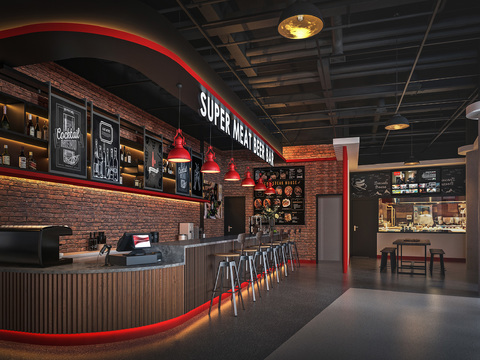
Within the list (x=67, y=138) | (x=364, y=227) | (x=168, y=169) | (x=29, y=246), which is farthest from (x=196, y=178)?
(x=364, y=227)

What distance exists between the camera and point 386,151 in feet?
41.5

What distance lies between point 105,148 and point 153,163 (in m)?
1.42

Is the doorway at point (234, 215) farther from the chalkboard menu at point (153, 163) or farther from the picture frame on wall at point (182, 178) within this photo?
the chalkboard menu at point (153, 163)

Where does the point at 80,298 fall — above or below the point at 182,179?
below

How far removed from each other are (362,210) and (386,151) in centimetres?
218

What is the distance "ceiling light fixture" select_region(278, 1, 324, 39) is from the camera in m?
3.47

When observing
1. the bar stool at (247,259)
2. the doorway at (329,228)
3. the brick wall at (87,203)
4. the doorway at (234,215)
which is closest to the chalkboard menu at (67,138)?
the brick wall at (87,203)

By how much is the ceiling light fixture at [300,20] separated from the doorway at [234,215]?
27.8ft

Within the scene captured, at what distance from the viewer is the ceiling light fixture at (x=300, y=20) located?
3.47 meters

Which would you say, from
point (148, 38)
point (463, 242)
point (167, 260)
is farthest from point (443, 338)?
point (463, 242)

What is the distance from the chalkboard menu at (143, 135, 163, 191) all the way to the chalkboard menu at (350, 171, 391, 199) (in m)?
8.00

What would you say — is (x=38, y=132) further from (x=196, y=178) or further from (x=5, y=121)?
(x=196, y=178)

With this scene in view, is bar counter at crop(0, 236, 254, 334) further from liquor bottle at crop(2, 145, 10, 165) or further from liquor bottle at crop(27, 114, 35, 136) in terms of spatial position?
liquor bottle at crop(27, 114, 35, 136)

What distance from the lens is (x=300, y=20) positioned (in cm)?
357
